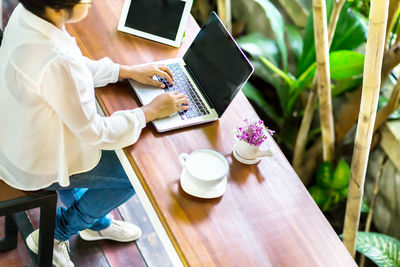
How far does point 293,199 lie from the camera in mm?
1482

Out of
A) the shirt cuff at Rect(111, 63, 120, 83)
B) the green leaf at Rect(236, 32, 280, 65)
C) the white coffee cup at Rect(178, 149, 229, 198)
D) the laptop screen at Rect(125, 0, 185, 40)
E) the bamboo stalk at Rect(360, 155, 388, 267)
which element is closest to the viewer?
the white coffee cup at Rect(178, 149, 229, 198)

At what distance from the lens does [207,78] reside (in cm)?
164

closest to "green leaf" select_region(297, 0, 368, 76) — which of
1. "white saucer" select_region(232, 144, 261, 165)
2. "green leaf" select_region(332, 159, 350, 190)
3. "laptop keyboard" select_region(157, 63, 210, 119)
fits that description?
"green leaf" select_region(332, 159, 350, 190)

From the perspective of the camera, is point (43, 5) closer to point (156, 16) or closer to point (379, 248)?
point (156, 16)

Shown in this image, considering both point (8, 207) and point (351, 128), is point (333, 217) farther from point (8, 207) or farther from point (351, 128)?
point (8, 207)

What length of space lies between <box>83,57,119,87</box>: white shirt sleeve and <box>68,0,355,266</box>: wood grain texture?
3cm

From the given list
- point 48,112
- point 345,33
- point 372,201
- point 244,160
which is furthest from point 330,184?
point 48,112

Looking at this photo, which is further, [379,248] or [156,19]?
[379,248]

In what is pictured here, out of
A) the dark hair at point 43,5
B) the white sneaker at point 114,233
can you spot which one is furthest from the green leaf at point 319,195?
the dark hair at point 43,5

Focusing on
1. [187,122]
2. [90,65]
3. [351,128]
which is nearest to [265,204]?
[187,122]

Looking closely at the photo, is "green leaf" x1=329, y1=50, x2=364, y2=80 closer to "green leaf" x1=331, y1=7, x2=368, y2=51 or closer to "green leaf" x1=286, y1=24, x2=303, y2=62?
"green leaf" x1=331, y1=7, x2=368, y2=51

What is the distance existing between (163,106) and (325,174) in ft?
3.44

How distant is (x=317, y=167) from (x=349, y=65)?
59 centimetres

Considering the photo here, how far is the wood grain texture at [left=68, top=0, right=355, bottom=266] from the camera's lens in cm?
134
